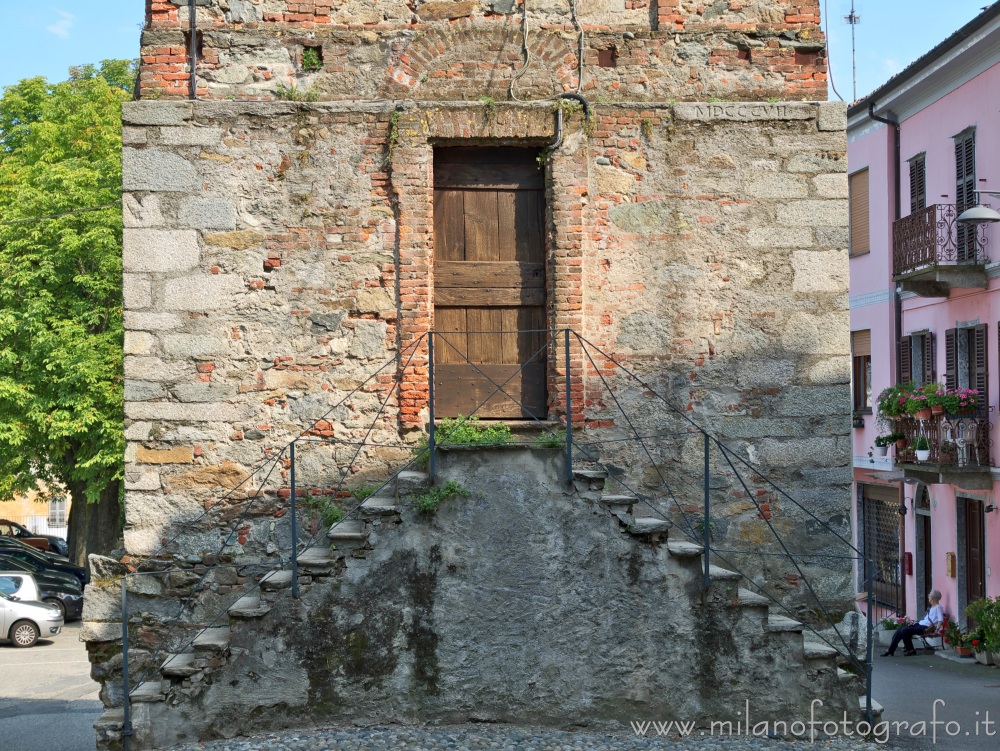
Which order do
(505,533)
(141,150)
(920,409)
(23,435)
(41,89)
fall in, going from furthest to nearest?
(41,89) < (23,435) < (920,409) < (141,150) < (505,533)

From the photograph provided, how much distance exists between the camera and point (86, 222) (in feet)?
77.6

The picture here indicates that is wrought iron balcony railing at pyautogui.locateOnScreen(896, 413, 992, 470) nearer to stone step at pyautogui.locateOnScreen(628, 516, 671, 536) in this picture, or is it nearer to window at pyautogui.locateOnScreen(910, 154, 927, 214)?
window at pyautogui.locateOnScreen(910, 154, 927, 214)

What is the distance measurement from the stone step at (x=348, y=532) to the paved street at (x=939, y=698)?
4.14 meters

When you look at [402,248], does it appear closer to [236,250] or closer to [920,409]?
[236,250]

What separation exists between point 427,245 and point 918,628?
539 inches

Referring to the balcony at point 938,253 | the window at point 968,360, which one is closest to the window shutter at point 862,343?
the balcony at point 938,253

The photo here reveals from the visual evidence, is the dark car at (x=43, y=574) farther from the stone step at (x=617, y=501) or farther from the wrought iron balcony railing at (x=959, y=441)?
the stone step at (x=617, y=501)

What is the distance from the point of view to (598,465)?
931 cm

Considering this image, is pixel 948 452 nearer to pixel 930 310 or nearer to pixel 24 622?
pixel 930 310

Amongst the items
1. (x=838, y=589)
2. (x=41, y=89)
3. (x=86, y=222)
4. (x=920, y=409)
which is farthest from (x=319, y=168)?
(x=41, y=89)

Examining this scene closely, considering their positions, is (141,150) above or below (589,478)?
above

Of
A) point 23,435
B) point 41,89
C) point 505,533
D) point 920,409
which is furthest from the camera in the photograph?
point 41,89

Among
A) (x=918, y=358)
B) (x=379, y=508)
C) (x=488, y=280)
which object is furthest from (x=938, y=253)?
(x=379, y=508)

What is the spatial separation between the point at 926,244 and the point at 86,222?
16297 millimetres
